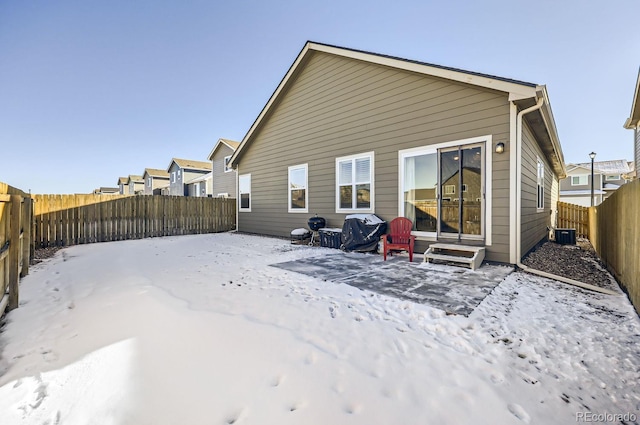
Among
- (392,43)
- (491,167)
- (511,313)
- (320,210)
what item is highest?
(392,43)

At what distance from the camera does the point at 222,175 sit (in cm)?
2053

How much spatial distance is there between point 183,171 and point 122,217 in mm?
16999

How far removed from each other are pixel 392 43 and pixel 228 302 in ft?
35.4

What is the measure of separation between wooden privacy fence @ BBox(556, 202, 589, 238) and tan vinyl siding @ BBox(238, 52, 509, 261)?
31.5ft

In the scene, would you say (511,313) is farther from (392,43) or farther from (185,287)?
(392,43)

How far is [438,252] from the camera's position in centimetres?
572

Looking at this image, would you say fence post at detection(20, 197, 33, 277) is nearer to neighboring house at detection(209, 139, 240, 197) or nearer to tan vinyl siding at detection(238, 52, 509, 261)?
tan vinyl siding at detection(238, 52, 509, 261)

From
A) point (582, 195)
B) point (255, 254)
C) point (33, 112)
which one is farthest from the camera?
point (582, 195)

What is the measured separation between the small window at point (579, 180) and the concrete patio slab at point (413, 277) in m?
33.1

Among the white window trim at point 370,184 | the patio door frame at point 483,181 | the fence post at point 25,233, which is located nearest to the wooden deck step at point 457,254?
the patio door frame at point 483,181

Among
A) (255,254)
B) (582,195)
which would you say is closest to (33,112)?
(255,254)

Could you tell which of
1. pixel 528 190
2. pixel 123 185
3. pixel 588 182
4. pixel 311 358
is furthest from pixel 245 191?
pixel 123 185

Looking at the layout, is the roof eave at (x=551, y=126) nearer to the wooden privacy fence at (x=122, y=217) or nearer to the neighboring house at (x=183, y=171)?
the wooden privacy fence at (x=122, y=217)

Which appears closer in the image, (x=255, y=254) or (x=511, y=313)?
(x=511, y=313)
